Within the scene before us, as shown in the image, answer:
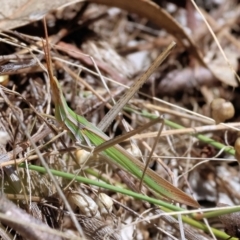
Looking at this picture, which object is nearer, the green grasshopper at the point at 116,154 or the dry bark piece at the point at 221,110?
the green grasshopper at the point at 116,154

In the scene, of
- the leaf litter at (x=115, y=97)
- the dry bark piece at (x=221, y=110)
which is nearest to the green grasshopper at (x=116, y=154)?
the leaf litter at (x=115, y=97)

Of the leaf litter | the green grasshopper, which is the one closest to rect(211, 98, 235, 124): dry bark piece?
the leaf litter

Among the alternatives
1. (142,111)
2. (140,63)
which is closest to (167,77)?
(140,63)

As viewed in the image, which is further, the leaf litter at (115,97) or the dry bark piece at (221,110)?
the dry bark piece at (221,110)

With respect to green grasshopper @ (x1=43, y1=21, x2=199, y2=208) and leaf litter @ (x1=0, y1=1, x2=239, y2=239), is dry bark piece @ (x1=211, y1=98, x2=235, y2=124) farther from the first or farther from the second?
green grasshopper @ (x1=43, y1=21, x2=199, y2=208)

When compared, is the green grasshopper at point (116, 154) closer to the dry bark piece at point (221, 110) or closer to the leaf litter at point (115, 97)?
the leaf litter at point (115, 97)

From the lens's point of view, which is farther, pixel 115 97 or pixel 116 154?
pixel 115 97

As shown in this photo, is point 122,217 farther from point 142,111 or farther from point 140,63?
point 140,63

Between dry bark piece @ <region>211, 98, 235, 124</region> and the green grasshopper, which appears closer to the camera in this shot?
the green grasshopper
